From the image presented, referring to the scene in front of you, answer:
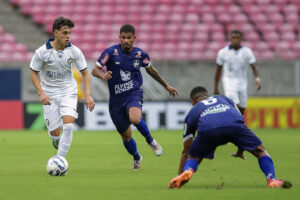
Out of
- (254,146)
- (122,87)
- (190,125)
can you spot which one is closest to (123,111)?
(122,87)

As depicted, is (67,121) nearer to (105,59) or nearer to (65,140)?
(65,140)

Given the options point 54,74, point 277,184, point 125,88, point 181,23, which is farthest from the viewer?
point 181,23

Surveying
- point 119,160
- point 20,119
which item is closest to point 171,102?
point 20,119

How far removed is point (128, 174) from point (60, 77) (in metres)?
1.74

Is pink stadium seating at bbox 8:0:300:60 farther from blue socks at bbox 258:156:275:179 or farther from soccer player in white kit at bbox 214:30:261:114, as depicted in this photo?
blue socks at bbox 258:156:275:179

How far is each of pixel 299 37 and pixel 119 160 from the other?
1277 centimetres

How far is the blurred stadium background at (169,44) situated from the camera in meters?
19.4

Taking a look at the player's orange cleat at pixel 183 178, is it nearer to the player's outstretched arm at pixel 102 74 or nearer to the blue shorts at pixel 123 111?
the player's outstretched arm at pixel 102 74

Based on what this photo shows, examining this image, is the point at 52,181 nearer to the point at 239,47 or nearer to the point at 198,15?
the point at 239,47

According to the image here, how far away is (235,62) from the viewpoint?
1327 centimetres

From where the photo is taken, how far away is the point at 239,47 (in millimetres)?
12945

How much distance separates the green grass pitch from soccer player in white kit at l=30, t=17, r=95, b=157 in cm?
72

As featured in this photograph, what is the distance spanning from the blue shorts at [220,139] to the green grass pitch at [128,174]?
0.43 m

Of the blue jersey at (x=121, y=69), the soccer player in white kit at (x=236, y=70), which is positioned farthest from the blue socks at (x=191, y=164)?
the soccer player in white kit at (x=236, y=70)
